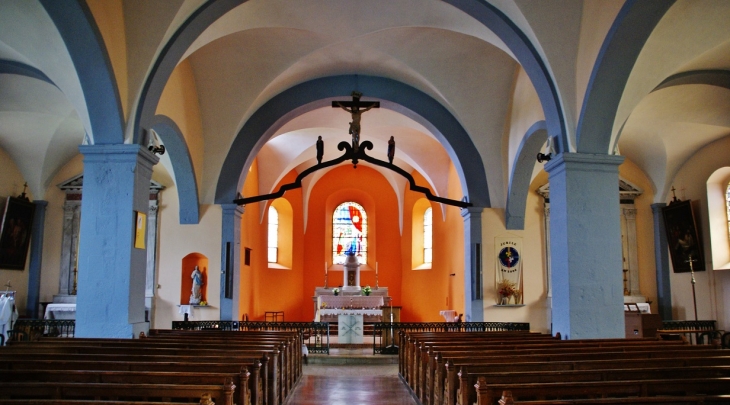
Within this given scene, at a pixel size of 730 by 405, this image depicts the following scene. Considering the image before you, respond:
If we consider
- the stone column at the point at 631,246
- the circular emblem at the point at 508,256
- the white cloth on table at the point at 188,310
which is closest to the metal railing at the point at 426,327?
the circular emblem at the point at 508,256

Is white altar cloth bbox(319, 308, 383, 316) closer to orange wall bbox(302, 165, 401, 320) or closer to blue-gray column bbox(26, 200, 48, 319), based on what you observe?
orange wall bbox(302, 165, 401, 320)

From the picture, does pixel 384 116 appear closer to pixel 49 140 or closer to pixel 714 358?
pixel 49 140

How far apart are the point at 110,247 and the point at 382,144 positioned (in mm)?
10267

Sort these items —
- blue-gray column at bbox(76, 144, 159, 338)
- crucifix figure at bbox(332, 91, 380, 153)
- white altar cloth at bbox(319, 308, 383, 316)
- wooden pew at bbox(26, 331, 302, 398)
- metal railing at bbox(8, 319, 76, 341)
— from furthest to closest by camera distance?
white altar cloth at bbox(319, 308, 383, 316), metal railing at bbox(8, 319, 76, 341), crucifix figure at bbox(332, 91, 380, 153), blue-gray column at bbox(76, 144, 159, 338), wooden pew at bbox(26, 331, 302, 398)

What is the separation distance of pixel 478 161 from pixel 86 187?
763 cm

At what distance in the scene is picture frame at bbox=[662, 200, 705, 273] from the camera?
12.7m

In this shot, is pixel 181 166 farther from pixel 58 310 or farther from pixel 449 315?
pixel 449 315

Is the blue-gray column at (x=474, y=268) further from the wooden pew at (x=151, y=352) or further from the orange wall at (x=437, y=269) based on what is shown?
the wooden pew at (x=151, y=352)

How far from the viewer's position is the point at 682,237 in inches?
515

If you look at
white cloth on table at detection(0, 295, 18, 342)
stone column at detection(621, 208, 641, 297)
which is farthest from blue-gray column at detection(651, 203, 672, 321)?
white cloth on table at detection(0, 295, 18, 342)

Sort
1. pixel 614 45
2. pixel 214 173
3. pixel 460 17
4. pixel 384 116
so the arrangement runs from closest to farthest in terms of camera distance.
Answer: pixel 614 45 → pixel 460 17 → pixel 214 173 → pixel 384 116

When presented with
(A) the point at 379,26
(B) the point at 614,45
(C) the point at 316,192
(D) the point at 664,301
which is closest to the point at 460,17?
(A) the point at 379,26

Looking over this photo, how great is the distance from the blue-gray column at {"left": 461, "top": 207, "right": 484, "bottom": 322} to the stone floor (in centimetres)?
212

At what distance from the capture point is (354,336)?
42.6ft
